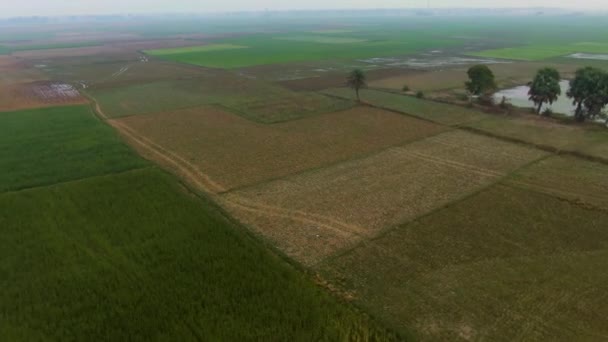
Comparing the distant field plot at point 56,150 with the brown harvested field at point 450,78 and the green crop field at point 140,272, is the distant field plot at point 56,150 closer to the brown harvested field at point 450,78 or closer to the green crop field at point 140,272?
the green crop field at point 140,272

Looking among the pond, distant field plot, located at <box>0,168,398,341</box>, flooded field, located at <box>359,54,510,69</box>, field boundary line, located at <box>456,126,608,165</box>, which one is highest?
flooded field, located at <box>359,54,510,69</box>

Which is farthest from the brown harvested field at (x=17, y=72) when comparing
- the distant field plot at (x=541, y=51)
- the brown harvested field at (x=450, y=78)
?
the distant field plot at (x=541, y=51)

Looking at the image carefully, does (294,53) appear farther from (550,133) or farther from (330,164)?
(330,164)

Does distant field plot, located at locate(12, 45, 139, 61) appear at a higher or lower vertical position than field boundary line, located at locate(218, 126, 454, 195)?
higher

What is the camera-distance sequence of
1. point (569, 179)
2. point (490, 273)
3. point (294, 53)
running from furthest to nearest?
point (294, 53)
point (569, 179)
point (490, 273)

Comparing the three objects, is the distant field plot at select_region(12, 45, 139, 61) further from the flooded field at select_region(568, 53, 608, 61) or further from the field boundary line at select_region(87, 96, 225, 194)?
the flooded field at select_region(568, 53, 608, 61)

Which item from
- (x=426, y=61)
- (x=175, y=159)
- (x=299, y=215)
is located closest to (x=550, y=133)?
(x=299, y=215)

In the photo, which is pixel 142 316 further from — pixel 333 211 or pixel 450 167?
pixel 450 167

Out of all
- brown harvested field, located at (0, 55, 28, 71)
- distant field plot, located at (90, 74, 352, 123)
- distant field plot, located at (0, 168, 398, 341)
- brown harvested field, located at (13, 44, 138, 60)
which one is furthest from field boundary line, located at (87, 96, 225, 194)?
brown harvested field, located at (13, 44, 138, 60)
